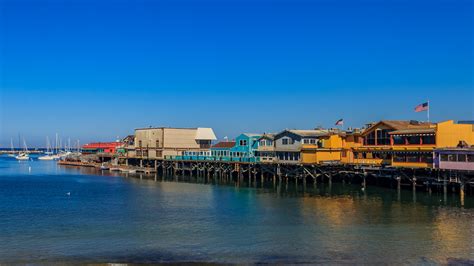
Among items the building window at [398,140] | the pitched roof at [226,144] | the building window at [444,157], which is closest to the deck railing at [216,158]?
the pitched roof at [226,144]

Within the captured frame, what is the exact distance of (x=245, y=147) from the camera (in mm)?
84500

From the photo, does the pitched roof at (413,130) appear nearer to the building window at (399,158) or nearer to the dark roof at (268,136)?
the building window at (399,158)

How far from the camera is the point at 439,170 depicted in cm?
5212

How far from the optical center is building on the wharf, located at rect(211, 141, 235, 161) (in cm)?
8741

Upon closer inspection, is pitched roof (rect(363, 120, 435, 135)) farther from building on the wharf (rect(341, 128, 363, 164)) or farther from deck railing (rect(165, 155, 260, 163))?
deck railing (rect(165, 155, 260, 163))

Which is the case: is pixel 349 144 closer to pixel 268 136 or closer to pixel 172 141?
pixel 268 136

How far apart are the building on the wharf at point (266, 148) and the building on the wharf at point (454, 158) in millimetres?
28676

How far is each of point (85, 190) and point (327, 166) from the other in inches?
1267

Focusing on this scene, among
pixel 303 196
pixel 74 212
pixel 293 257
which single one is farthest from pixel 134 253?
pixel 303 196

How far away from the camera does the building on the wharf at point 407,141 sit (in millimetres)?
55250

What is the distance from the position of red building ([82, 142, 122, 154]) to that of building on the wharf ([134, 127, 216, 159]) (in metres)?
31.8

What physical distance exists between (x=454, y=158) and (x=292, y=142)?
27.3 metres

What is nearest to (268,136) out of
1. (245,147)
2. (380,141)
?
(245,147)

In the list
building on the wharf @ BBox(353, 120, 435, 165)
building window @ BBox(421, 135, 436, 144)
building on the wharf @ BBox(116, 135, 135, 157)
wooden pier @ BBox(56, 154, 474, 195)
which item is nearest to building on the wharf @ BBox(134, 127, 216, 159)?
wooden pier @ BBox(56, 154, 474, 195)
